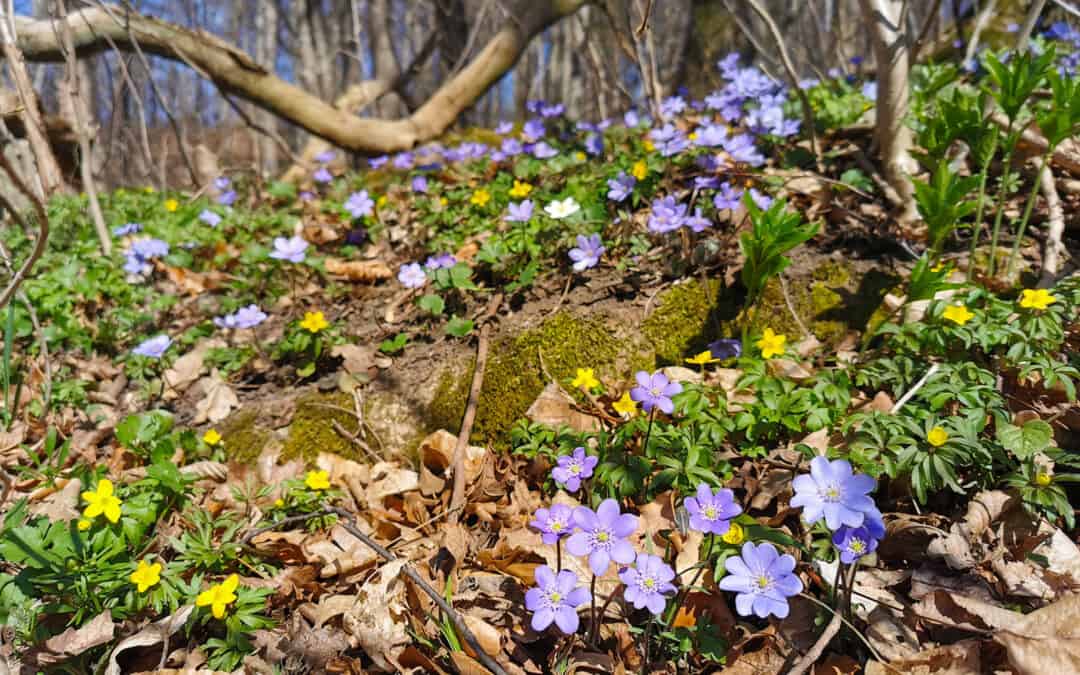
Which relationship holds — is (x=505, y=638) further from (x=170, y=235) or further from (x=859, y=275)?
(x=170, y=235)

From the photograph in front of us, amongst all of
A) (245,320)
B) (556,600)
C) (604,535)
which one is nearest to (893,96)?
(604,535)

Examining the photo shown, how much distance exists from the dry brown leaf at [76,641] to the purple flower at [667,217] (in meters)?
2.21

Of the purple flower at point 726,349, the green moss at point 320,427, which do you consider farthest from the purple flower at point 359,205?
the purple flower at point 726,349

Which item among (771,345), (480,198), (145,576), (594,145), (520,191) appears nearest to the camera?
(145,576)

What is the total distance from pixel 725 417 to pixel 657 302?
2.24ft

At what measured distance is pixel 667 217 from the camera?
2.56 meters

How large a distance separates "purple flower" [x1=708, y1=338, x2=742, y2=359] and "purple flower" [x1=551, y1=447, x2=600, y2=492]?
0.72m

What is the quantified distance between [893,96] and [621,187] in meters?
1.22

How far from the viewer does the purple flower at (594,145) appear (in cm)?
378

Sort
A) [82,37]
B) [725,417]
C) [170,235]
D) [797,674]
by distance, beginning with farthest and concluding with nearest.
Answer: [82,37]
[170,235]
[725,417]
[797,674]

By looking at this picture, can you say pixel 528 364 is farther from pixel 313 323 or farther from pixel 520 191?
pixel 520 191

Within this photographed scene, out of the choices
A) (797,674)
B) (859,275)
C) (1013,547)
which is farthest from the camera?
(859,275)

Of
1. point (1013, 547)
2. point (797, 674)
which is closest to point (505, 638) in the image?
point (797, 674)

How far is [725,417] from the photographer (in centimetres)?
196
